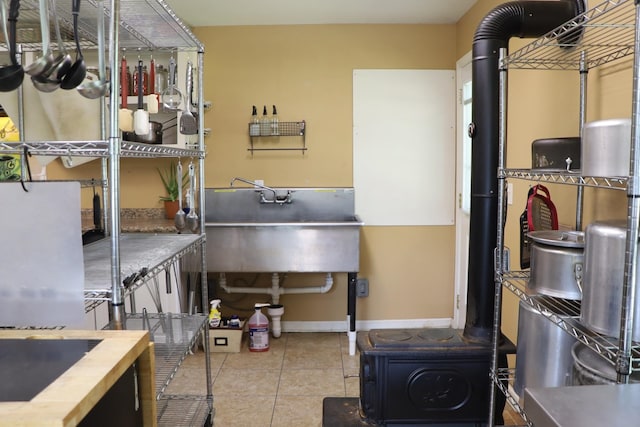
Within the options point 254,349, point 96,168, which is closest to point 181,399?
point 254,349

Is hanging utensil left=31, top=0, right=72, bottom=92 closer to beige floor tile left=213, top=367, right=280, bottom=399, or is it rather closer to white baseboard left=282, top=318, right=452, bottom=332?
beige floor tile left=213, top=367, right=280, bottom=399

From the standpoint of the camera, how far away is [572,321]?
1.47 m

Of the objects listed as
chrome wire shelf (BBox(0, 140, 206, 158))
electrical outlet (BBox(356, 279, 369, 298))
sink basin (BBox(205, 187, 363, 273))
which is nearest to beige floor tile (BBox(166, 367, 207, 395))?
sink basin (BBox(205, 187, 363, 273))

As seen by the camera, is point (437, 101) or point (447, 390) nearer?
point (447, 390)

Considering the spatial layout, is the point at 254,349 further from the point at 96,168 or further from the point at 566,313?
the point at 566,313

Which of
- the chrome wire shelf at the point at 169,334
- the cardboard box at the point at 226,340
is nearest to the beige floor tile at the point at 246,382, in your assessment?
the cardboard box at the point at 226,340

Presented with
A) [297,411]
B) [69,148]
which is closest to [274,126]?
[297,411]

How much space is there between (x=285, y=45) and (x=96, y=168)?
1717mm

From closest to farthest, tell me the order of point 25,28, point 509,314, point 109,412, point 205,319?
point 109,412 → point 25,28 → point 205,319 → point 509,314

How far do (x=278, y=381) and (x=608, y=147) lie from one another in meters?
2.39

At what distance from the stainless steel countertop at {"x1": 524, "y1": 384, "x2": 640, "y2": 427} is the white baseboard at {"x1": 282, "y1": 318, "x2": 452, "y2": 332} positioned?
311 centimetres

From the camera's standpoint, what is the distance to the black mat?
2180mm

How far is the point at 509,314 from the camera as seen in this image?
2.77 meters

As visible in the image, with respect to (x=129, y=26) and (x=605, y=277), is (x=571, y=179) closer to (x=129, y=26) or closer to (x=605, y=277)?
(x=605, y=277)
